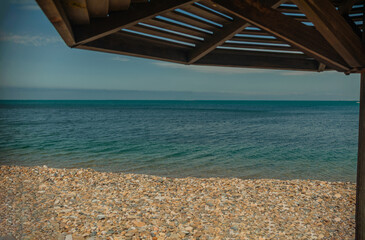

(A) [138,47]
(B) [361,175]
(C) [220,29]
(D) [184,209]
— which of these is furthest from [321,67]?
(D) [184,209]

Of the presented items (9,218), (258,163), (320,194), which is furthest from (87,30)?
(258,163)

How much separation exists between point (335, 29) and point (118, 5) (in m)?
1.73

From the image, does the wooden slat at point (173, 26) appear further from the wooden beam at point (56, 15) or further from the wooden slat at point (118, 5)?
the wooden beam at point (56, 15)

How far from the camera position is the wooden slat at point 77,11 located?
2014mm

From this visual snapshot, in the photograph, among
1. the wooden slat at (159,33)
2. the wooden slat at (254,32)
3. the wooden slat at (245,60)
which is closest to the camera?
the wooden slat at (159,33)

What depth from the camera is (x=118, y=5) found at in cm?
239

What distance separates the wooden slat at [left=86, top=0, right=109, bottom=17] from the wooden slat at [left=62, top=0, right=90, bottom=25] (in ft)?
0.24

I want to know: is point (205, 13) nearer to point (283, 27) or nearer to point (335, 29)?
point (283, 27)

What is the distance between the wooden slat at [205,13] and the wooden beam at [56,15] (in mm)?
1095

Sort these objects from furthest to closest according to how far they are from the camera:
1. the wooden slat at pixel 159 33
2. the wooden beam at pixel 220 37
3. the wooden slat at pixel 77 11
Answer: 1. the wooden slat at pixel 159 33
2. the wooden beam at pixel 220 37
3. the wooden slat at pixel 77 11

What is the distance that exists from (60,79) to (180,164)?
46.4m

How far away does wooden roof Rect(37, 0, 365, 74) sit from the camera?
1.90m

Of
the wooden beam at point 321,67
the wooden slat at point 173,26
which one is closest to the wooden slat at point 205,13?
the wooden slat at point 173,26

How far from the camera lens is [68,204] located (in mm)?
4898
